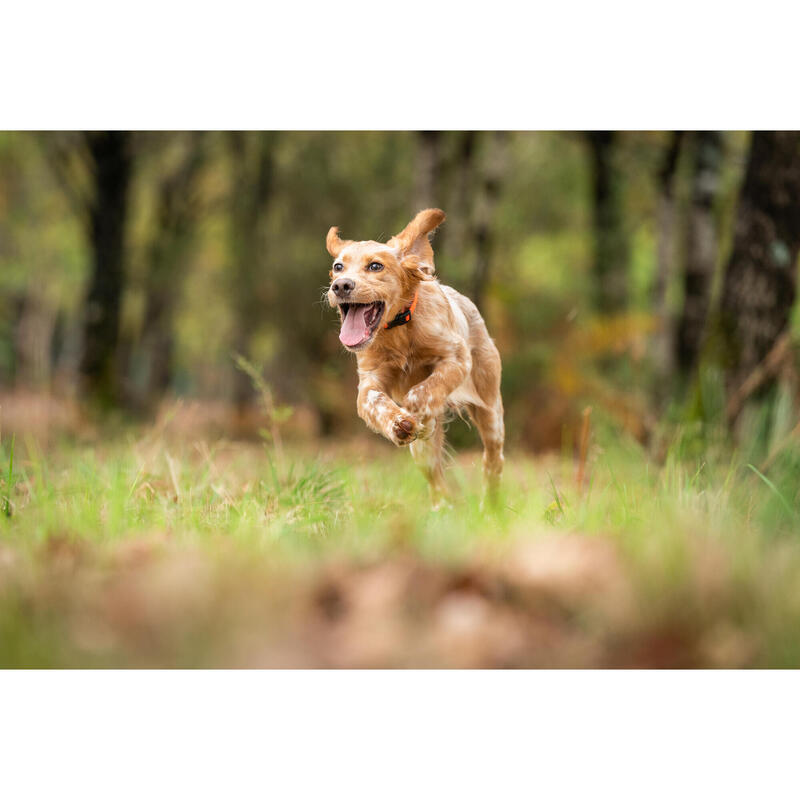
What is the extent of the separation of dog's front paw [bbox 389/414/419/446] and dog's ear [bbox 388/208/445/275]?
2.74ft

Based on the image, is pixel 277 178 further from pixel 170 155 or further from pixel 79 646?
pixel 79 646

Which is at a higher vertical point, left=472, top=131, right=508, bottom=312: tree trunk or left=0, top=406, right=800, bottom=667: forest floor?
left=472, top=131, right=508, bottom=312: tree trunk

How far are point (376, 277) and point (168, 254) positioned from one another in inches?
573

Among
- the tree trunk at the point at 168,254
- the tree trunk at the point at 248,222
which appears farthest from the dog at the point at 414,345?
the tree trunk at the point at 168,254

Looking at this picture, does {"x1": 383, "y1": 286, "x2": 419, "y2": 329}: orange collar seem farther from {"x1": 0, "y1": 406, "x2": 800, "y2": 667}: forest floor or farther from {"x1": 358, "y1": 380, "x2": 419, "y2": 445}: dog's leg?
{"x1": 0, "y1": 406, "x2": 800, "y2": 667}: forest floor

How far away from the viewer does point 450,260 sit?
8.93 meters

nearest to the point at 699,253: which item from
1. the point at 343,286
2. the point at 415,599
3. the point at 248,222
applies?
the point at 343,286

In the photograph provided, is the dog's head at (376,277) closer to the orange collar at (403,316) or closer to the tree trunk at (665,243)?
the orange collar at (403,316)

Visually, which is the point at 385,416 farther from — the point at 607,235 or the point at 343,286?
the point at 607,235

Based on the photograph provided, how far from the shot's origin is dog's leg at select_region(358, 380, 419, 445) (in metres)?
3.85

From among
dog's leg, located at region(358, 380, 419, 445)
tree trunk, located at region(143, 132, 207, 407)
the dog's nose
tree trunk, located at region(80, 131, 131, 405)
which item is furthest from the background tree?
the dog's nose

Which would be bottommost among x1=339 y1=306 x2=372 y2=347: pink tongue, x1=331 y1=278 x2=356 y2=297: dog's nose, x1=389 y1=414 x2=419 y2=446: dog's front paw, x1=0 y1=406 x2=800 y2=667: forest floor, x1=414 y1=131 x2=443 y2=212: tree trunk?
x1=0 y1=406 x2=800 y2=667: forest floor

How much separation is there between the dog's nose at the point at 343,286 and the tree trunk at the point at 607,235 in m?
10.2

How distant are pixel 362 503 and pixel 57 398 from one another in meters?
10.4
